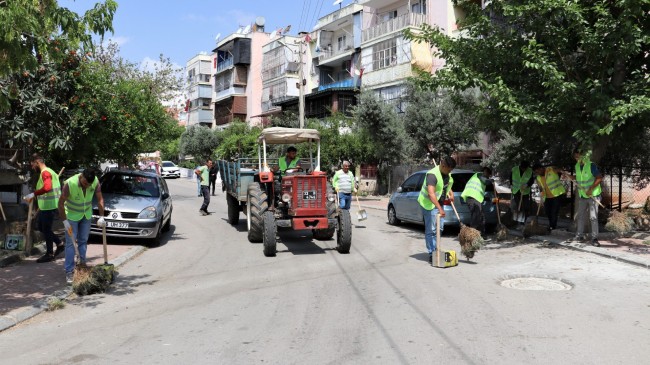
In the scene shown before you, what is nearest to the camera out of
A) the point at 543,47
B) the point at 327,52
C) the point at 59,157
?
the point at 543,47

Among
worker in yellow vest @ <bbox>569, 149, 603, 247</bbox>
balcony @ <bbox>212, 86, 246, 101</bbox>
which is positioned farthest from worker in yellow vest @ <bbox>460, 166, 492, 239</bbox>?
balcony @ <bbox>212, 86, 246, 101</bbox>

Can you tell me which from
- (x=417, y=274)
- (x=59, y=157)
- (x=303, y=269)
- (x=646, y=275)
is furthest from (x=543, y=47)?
(x=59, y=157)

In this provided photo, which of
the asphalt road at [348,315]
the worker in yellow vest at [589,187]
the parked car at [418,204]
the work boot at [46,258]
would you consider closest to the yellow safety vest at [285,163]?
the asphalt road at [348,315]

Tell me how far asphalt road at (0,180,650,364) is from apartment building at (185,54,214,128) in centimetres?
6667

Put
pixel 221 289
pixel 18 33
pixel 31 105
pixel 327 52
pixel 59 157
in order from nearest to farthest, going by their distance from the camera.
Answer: pixel 18 33
pixel 221 289
pixel 31 105
pixel 59 157
pixel 327 52

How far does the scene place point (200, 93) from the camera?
243 feet

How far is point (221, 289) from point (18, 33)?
4031 mm

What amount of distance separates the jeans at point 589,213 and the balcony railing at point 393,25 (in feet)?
78.6

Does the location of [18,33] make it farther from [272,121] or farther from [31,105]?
[272,121]

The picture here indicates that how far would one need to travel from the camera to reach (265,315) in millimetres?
5980

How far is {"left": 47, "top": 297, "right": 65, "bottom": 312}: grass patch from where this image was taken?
6375mm

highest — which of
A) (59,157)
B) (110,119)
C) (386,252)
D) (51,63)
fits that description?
(51,63)

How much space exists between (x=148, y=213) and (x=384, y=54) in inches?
1073

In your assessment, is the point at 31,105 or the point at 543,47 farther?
the point at 543,47
